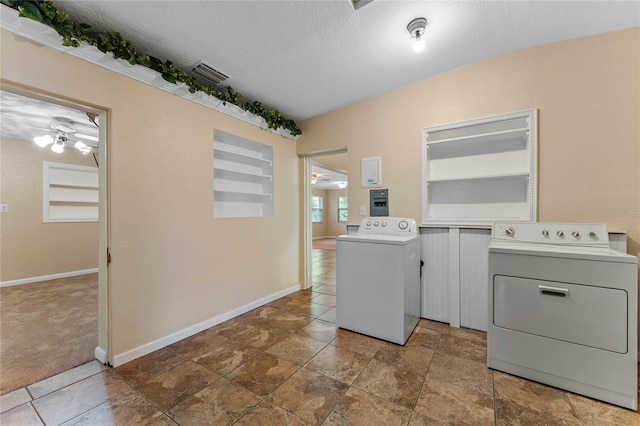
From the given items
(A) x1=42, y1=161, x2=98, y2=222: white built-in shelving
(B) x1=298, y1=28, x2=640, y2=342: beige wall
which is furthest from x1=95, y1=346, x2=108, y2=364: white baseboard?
(A) x1=42, y1=161, x2=98, y2=222: white built-in shelving

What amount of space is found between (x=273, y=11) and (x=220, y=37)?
1.66 ft

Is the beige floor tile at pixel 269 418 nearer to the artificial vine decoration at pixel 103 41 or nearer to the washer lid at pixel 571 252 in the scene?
the washer lid at pixel 571 252

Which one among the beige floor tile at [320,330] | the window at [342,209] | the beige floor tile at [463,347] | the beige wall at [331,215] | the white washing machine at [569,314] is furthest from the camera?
the beige wall at [331,215]

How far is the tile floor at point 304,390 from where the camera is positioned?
1.36 metres

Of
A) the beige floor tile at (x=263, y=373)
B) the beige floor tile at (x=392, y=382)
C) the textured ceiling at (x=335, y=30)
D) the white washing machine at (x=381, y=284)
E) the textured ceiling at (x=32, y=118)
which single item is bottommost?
the beige floor tile at (x=263, y=373)

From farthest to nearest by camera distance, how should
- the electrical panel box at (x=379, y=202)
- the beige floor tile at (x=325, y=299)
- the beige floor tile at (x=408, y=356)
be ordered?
the beige floor tile at (x=325, y=299) → the electrical panel box at (x=379, y=202) → the beige floor tile at (x=408, y=356)

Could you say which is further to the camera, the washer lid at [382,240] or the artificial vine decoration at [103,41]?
the washer lid at [382,240]

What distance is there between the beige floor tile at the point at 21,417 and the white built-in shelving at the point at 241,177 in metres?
1.85

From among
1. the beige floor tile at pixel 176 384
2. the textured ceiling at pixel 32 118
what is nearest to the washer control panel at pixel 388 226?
the beige floor tile at pixel 176 384

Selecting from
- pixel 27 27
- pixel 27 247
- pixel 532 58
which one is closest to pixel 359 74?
pixel 532 58

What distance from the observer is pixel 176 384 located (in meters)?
1.64

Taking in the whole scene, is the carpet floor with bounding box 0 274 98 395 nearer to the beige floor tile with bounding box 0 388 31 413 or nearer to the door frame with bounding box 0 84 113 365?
the beige floor tile with bounding box 0 388 31 413

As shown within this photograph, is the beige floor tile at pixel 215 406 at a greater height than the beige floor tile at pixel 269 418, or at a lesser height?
lesser

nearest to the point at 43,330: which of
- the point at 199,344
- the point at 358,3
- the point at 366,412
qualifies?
the point at 199,344
